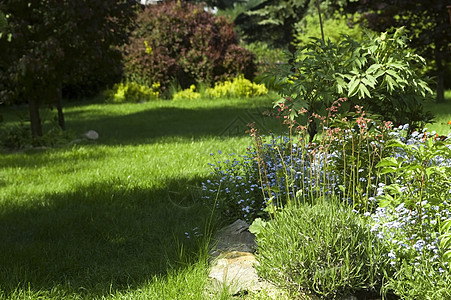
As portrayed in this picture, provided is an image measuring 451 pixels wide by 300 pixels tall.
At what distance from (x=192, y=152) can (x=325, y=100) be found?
2.97 m

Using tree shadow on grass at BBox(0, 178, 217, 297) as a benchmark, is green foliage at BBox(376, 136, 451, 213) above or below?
above

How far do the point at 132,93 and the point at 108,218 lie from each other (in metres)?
11.7

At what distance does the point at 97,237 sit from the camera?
3.90 m

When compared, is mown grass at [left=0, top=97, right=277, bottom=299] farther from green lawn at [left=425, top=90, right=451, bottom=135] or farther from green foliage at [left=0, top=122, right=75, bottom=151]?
green lawn at [left=425, top=90, right=451, bottom=135]

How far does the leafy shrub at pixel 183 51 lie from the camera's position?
15.9 metres

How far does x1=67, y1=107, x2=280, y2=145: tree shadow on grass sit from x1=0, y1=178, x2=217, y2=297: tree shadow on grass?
9.54 ft

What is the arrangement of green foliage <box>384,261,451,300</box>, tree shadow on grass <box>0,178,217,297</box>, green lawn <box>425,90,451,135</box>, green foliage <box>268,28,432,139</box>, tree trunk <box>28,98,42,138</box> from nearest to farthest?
1. green foliage <box>384,261,451,300</box>
2. tree shadow on grass <box>0,178,217,297</box>
3. green foliage <box>268,28,432,139</box>
4. green lawn <box>425,90,451,135</box>
5. tree trunk <box>28,98,42,138</box>

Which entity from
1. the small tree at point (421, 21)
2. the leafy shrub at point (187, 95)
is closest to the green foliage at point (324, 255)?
the small tree at point (421, 21)

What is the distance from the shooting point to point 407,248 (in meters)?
2.59

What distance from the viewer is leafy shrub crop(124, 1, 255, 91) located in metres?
15.9

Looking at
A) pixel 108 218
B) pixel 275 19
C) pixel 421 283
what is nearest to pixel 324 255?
pixel 421 283

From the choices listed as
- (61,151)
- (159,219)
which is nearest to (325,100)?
(159,219)

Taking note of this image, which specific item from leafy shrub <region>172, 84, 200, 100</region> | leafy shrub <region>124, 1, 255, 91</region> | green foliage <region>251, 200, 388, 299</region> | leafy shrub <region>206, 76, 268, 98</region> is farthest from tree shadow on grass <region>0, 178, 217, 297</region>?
leafy shrub <region>124, 1, 255, 91</region>

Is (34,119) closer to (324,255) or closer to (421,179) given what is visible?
(324,255)
